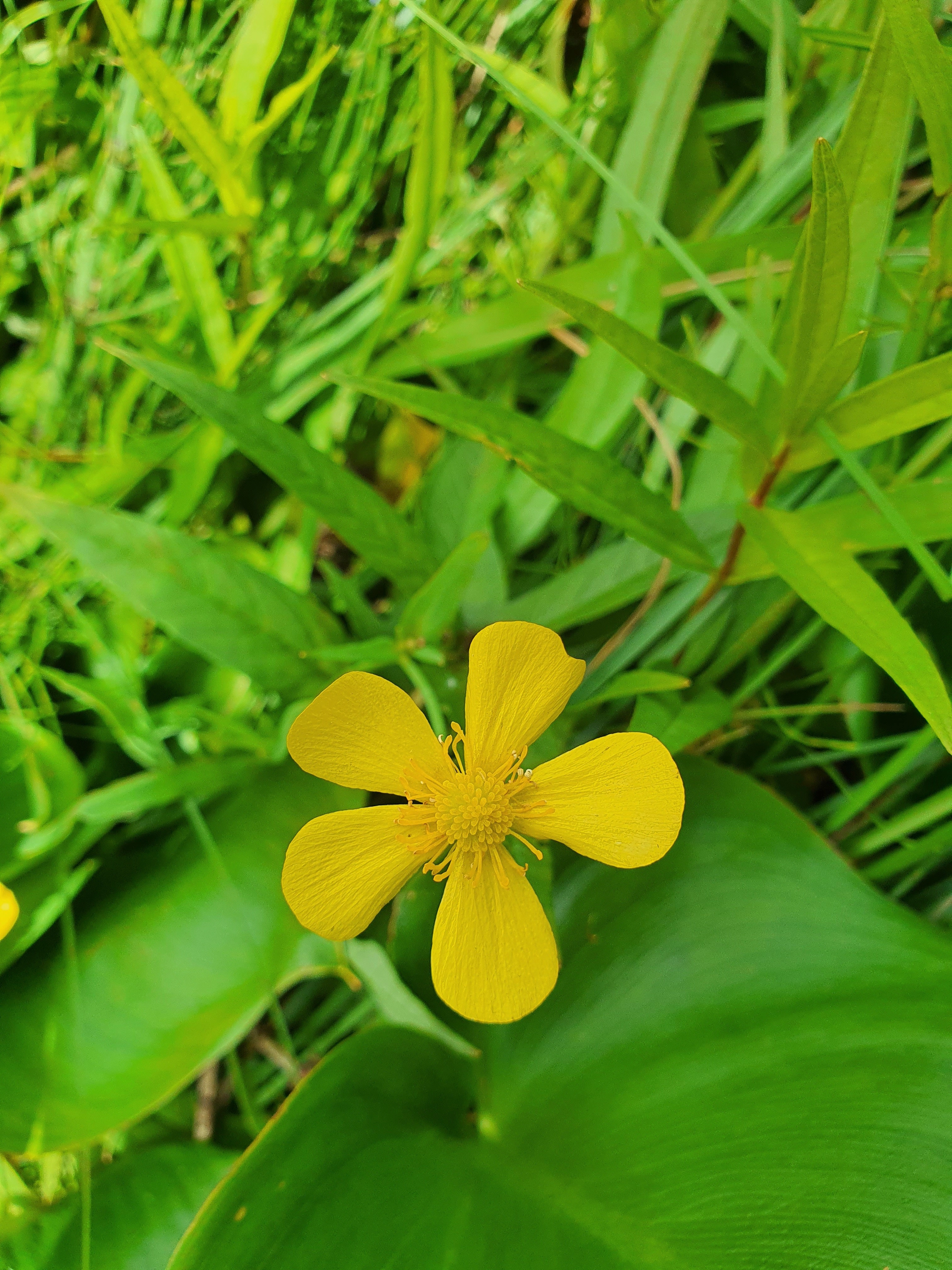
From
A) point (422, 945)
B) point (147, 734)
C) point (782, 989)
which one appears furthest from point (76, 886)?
point (782, 989)

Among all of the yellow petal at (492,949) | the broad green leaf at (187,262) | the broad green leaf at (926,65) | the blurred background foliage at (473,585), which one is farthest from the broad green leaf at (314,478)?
the broad green leaf at (926,65)

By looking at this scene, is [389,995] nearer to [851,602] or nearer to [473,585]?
[473,585]

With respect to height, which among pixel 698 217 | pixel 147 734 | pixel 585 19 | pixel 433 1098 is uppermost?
pixel 585 19

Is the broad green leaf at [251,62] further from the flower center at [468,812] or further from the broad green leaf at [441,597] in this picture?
the flower center at [468,812]

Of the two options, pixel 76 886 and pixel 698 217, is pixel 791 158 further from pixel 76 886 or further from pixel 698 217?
pixel 76 886

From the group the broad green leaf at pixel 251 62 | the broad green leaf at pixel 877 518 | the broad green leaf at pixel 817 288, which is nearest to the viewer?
the broad green leaf at pixel 817 288

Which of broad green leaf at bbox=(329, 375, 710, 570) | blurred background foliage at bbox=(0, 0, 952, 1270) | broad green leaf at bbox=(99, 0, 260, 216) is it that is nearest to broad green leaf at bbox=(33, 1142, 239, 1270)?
blurred background foliage at bbox=(0, 0, 952, 1270)
